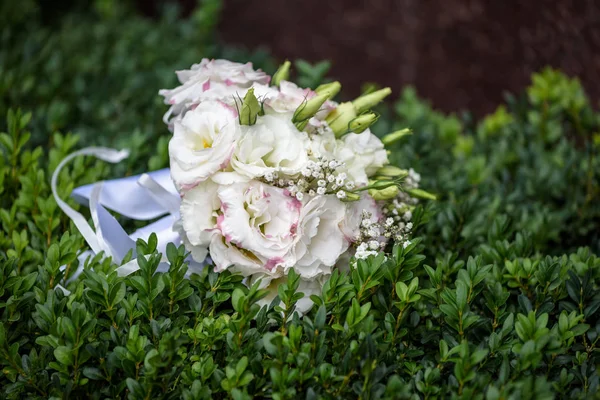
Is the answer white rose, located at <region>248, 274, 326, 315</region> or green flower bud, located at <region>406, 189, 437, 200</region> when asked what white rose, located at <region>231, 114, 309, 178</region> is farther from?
green flower bud, located at <region>406, 189, 437, 200</region>

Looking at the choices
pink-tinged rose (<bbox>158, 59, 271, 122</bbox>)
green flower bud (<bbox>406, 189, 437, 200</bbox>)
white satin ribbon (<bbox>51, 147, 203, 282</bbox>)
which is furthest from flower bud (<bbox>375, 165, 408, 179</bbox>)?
white satin ribbon (<bbox>51, 147, 203, 282</bbox>)

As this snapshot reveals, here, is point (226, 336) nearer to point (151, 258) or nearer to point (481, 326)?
point (151, 258)

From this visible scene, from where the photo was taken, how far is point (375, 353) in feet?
4.63

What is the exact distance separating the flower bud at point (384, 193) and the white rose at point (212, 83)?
47cm

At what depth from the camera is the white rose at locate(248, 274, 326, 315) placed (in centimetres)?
160

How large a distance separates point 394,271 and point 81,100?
81.2 inches

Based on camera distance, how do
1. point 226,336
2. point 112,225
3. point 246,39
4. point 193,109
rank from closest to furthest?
point 226,336, point 193,109, point 112,225, point 246,39

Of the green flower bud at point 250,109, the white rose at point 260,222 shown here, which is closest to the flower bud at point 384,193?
the white rose at point 260,222

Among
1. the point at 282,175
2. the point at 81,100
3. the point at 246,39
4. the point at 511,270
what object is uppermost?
the point at 282,175

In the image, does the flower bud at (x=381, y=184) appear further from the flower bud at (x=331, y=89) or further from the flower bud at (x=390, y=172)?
the flower bud at (x=331, y=89)

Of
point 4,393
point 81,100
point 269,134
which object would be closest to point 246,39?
point 81,100

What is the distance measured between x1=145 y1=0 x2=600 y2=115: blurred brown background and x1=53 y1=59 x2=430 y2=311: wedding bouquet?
1908mm

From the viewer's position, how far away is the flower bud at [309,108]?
5.32ft

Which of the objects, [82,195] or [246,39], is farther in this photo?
[246,39]
